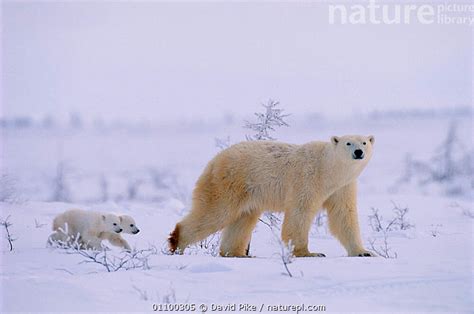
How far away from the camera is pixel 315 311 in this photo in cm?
421

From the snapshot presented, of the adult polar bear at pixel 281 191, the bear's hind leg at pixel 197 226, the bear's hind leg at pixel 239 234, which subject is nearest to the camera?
the adult polar bear at pixel 281 191

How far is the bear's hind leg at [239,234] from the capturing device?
6688 mm

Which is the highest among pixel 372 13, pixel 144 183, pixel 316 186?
pixel 372 13

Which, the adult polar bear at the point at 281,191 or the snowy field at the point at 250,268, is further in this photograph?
the adult polar bear at the point at 281,191

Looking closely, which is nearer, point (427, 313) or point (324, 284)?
point (427, 313)

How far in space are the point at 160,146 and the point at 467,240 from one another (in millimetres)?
19227

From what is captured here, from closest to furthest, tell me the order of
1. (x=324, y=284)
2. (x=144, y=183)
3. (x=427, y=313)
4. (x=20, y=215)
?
(x=427, y=313)
(x=324, y=284)
(x=20, y=215)
(x=144, y=183)

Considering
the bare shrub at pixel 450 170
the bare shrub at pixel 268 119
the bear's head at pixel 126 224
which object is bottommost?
the bare shrub at pixel 450 170

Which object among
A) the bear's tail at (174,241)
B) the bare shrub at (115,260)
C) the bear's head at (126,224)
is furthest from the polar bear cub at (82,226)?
the bare shrub at (115,260)

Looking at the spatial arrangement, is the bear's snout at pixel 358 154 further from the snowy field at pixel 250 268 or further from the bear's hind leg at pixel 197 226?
the bear's hind leg at pixel 197 226

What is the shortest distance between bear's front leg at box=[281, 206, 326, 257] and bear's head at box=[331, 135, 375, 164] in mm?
566

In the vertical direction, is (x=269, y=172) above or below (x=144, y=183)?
above

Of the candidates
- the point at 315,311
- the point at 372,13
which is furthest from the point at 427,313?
the point at 372,13

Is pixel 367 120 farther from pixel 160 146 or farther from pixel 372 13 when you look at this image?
pixel 372 13
